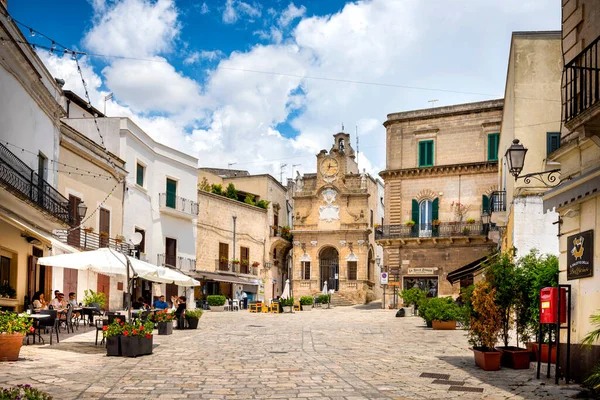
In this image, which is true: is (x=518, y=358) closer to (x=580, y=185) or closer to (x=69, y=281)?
(x=580, y=185)

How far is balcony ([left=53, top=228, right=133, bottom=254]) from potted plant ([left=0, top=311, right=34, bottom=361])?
1218cm

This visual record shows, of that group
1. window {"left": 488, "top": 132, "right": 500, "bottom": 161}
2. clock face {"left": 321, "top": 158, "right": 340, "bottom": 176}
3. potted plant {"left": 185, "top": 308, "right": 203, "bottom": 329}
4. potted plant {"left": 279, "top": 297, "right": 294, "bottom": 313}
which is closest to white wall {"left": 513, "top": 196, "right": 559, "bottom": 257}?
potted plant {"left": 185, "top": 308, "right": 203, "bottom": 329}

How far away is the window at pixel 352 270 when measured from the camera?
49531 millimetres

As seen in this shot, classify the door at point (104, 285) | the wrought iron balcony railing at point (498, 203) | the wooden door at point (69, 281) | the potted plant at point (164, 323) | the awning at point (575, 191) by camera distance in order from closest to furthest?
the awning at point (575, 191) → the potted plant at point (164, 323) → the wrought iron balcony railing at point (498, 203) → the wooden door at point (69, 281) → the door at point (104, 285)

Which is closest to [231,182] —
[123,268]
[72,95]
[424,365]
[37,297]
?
[72,95]

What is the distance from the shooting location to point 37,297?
19.0 meters

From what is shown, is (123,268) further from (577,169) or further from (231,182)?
(231,182)

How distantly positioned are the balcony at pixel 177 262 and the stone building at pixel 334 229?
13293mm

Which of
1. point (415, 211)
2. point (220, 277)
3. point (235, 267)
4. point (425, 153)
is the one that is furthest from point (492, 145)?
point (235, 267)

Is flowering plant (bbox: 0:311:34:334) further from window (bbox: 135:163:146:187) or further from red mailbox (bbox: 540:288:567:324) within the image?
window (bbox: 135:163:146:187)

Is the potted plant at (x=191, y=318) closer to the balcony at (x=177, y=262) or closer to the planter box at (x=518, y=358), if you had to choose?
the planter box at (x=518, y=358)

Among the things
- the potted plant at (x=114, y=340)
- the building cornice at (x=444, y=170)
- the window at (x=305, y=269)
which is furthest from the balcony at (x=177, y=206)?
the potted plant at (x=114, y=340)

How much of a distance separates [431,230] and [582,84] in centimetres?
3103

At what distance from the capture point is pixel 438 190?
39.7 metres
